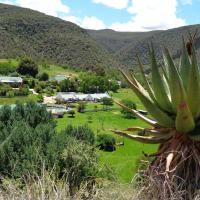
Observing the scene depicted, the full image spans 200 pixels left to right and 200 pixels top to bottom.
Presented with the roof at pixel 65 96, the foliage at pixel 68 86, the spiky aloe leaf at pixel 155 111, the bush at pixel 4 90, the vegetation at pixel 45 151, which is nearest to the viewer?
the spiky aloe leaf at pixel 155 111

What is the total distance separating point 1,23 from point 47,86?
71302 millimetres

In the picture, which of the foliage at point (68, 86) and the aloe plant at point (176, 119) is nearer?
the aloe plant at point (176, 119)

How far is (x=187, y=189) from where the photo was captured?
143 inches

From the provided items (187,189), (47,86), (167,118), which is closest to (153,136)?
(167,118)

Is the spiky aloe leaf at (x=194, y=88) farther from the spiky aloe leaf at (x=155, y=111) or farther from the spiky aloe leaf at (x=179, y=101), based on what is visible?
the spiky aloe leaf at (x=155, y=111)

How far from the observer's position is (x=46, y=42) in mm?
176750

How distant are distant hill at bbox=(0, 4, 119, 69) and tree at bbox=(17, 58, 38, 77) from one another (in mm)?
33553

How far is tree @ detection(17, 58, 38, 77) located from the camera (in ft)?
404

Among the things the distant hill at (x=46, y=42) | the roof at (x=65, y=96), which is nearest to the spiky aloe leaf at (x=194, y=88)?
the roof at (x=65, y=96)

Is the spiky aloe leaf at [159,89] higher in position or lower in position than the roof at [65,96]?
higher

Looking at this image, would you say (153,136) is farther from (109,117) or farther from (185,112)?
(109,117)

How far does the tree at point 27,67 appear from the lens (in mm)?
123000

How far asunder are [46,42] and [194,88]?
176 meters

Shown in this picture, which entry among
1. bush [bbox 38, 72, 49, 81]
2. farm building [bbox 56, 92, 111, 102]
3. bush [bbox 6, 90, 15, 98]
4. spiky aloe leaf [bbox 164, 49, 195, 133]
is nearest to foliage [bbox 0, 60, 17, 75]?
bush [bbox 38, 72, 49, 81]
